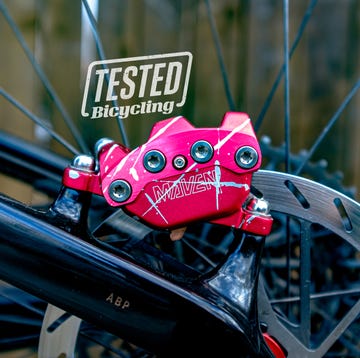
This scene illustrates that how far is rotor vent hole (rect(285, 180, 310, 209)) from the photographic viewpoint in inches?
28.3

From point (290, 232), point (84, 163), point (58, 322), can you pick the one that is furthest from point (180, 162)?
point (290, 232)

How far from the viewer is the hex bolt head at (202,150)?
23.6 inches

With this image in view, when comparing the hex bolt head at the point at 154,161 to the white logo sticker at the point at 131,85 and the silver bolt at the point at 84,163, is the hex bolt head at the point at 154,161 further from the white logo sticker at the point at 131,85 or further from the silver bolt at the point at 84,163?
the white logo sticker at the point at 131,85

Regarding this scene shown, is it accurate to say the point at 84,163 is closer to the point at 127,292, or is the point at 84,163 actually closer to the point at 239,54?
the point at 127,292

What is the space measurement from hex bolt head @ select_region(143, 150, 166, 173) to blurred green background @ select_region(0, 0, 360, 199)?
73 cm

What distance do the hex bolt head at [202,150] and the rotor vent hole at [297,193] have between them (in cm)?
16

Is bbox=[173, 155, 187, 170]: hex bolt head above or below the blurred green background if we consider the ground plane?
above

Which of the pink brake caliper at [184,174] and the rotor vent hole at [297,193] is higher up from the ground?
the pink brake caliper at [184,174]

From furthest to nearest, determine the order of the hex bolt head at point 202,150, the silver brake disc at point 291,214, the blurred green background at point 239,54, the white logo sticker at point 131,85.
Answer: the blurred green background at point 239,54, the white logo sticker at point 131,85, the silver brake disc at point 291,214, the hex bolt head at point 202,150

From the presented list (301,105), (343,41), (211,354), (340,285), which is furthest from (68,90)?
(211,354)

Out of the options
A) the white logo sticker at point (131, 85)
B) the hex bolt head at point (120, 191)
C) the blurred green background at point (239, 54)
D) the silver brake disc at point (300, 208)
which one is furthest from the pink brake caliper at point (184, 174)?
the blurred green background at point (239, 54)

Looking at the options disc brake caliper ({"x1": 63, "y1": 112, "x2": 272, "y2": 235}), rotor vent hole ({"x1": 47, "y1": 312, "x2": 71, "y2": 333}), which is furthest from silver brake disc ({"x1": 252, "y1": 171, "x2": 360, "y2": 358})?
rotor vent hole ({"x1": 47, "y1": 312, "x2": 71, "y2": 333})

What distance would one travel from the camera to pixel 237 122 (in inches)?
24.3

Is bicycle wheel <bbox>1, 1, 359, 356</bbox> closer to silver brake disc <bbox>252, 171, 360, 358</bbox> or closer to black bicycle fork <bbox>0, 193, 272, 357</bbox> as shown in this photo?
silver brake disc <bbox>252, 171, 360, 358</bbox>
